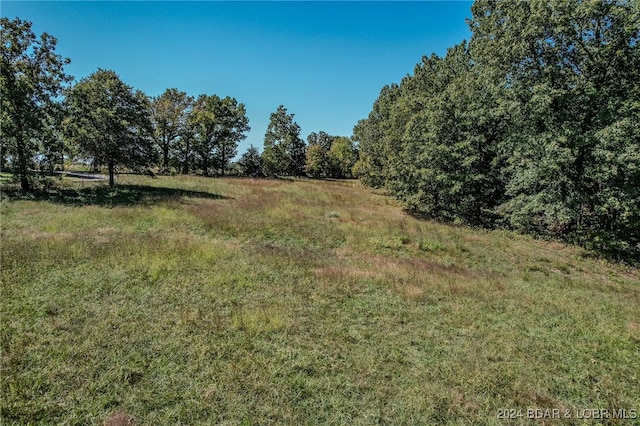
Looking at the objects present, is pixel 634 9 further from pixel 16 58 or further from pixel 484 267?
pixel 16 58

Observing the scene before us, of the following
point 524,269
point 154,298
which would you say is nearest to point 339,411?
point 154,298

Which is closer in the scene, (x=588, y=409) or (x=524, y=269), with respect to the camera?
(x=588, y=409)

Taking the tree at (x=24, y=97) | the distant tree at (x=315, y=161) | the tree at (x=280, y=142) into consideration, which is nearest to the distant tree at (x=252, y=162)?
the tree at (x=280, y=142)

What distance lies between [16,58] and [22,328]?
21958 mm

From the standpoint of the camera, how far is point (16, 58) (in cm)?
1881

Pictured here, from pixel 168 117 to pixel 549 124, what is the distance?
4529 centimetres

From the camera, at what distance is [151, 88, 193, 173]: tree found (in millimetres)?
43281

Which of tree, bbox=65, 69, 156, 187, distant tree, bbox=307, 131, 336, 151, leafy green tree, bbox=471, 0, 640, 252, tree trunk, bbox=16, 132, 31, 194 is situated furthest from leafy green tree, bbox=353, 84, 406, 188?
distant tree, bbox=307, 131, 336, 151

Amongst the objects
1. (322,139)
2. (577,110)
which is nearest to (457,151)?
(577,110)

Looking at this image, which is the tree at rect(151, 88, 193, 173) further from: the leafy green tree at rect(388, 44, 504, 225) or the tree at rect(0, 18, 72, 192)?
the leafy green tree at rect(388, 44, 504, 225)

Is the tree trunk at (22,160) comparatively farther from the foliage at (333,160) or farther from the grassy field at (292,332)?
the foliage at (333,160)

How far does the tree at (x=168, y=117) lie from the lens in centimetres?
4328

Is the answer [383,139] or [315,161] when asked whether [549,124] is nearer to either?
[383,139]

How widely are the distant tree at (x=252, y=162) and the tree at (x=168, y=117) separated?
19.0 metres
